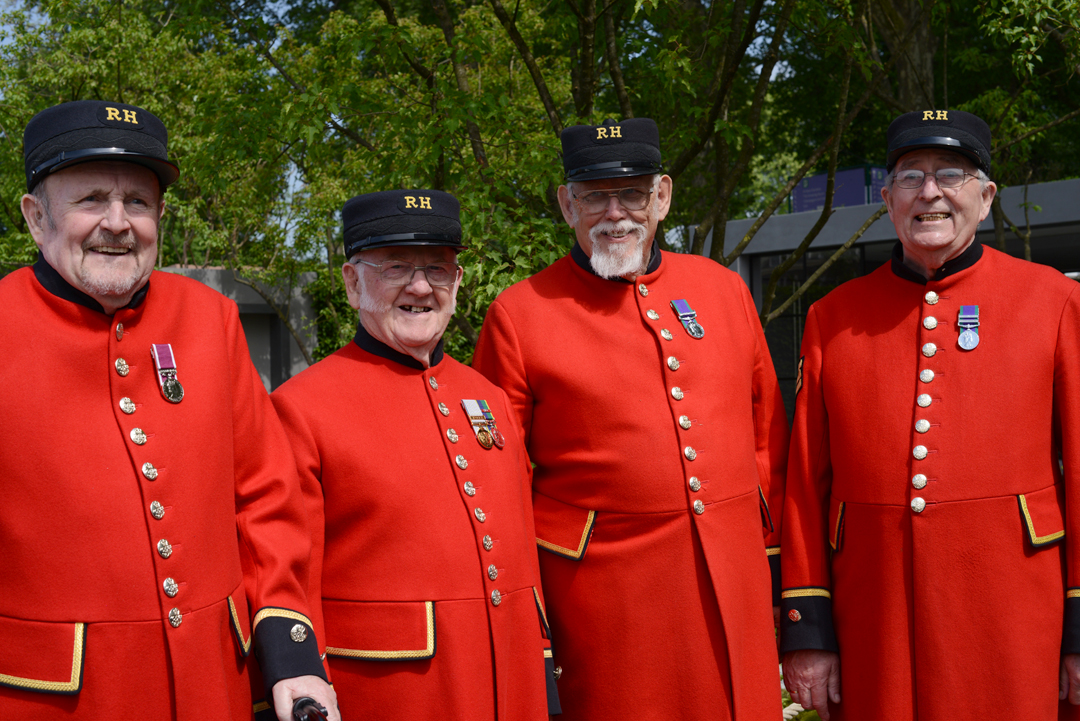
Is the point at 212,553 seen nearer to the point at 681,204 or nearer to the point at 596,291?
the point at 596,291

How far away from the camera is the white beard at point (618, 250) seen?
3.26 m

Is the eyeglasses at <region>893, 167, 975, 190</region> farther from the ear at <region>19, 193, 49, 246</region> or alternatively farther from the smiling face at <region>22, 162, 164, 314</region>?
the ear at <region>19, 193, 49, 246</region>

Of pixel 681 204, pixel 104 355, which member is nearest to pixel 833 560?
pixel 104 355

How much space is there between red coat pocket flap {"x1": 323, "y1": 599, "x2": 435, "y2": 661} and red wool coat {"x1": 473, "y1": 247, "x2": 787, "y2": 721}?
0.63m

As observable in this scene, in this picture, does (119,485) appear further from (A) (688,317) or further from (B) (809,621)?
(B) (809,621)

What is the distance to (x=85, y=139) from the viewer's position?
222 centimetres

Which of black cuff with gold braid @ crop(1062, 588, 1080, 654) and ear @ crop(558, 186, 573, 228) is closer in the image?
black cuff with gold braid @ crop(1062, 588, 1080, 654)

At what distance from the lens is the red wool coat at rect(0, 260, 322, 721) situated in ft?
6.92

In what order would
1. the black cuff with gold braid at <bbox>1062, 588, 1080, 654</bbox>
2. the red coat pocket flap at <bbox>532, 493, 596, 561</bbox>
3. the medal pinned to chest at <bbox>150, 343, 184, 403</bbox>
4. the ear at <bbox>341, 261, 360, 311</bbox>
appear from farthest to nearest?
the red coat pocket flap at <bbox>532, 493, 596, 561</bbox>
the ear at <bbox>341, 261, 360, 311</bbox>
the black cuff with gold braid at <bbox>1062, 588, 1080, 654</bbox>
the medal pinned to chest at <bbox>150, 343, 184, 403</bbox>

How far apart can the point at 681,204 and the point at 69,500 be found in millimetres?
11581

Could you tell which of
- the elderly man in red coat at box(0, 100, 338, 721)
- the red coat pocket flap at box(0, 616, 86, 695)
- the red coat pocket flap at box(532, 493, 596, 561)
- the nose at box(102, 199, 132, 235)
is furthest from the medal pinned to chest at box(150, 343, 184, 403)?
the red coat pocket flap at box(532, 493, 596, 561)

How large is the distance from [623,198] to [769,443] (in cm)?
97

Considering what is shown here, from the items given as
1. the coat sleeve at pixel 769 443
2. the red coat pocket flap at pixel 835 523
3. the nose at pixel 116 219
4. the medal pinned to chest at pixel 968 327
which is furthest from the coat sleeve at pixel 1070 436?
the nose at pixel 116 219

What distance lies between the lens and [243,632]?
2352 millimetres
